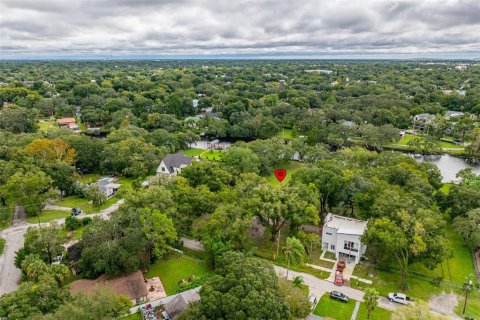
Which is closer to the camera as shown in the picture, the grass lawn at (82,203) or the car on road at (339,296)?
the car on road at (339,296)

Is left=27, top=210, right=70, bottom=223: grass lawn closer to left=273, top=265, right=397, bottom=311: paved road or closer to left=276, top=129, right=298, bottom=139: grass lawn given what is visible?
left=273, top=265, right=397, bottom=311: paved road

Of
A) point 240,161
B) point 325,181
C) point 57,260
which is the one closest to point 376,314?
point 325,181

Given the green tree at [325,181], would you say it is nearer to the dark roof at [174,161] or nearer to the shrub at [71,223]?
the dark roof at [174,161]

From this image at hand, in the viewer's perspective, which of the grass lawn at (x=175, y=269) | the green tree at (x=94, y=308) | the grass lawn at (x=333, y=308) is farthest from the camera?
the grass lawn at (x=175, y=269)

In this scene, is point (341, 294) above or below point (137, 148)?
below

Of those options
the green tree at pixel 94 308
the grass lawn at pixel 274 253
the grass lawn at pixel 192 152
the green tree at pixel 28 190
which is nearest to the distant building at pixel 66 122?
the grass lawn at pixel 192 152

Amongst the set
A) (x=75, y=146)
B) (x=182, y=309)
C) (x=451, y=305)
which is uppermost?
(x=75, y=146)

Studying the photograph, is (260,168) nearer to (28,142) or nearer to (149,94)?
(28,142)

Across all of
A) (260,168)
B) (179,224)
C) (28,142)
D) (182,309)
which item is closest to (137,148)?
(28,142)

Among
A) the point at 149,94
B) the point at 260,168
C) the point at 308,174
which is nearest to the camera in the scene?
the point at 308,174
